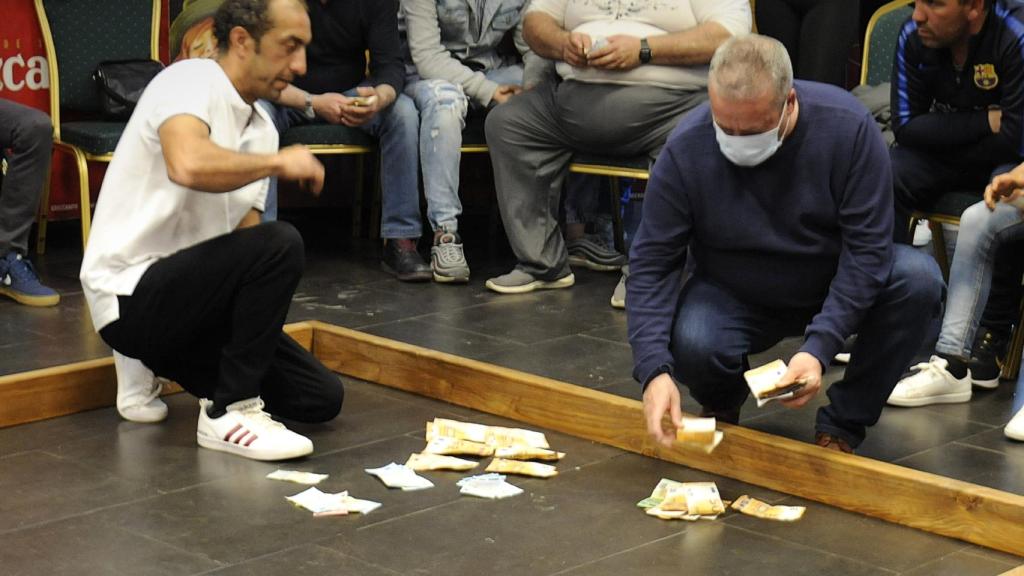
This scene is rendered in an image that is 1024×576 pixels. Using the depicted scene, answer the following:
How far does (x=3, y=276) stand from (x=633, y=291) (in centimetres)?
253

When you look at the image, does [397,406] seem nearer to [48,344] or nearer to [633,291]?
[633,291]

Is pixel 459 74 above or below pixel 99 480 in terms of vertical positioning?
above

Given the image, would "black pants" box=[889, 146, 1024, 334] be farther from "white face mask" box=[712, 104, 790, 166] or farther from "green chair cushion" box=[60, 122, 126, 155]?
"green chair cushion" box=[60, 122, 126, 155]

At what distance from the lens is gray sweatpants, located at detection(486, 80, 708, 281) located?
5.03 metres

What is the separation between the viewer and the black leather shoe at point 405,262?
535cm

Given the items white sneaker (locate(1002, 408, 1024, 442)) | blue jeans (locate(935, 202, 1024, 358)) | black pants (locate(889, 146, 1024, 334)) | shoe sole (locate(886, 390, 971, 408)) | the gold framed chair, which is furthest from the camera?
the gold framed chair

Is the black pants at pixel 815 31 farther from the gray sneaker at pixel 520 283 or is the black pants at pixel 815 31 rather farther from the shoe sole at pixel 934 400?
the shoe sole at pixel 934 400

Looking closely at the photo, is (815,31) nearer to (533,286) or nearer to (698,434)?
(533,286)

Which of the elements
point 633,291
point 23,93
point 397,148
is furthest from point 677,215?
point 23,93

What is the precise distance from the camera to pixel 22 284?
478cm

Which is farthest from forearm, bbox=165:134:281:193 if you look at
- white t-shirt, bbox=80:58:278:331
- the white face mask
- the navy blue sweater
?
the white face mask

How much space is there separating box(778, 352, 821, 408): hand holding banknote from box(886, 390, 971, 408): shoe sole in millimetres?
937

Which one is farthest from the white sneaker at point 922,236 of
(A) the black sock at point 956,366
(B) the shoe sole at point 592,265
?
(A) the black sock at point 956,366

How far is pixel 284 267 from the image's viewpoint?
3.37 metres
